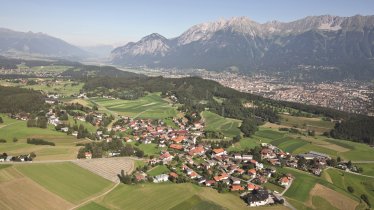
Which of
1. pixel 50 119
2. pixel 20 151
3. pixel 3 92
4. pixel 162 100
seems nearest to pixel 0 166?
pixel 20 151

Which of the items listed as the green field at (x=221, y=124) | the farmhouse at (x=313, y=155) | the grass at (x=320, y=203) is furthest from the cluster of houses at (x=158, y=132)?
the grass at (x=320, y=203)

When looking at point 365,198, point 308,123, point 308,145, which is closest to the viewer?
point 365,198

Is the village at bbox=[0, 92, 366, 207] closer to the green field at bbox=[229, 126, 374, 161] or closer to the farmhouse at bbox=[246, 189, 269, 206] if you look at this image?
the farmhouse at bbox=[246, 189, 269, 206]

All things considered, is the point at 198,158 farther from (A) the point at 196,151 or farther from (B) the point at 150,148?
(B) the point at 150,148

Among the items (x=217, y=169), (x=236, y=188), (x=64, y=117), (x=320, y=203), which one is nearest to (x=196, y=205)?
(x=236, y=188)

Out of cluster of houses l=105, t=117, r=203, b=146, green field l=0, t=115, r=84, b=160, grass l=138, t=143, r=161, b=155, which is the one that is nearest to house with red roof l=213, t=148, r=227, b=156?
cluster of houses l=105, t=117, r=203, b=146

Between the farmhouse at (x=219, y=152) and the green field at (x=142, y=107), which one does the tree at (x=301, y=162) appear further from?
the green field at (x=142, y=107)
